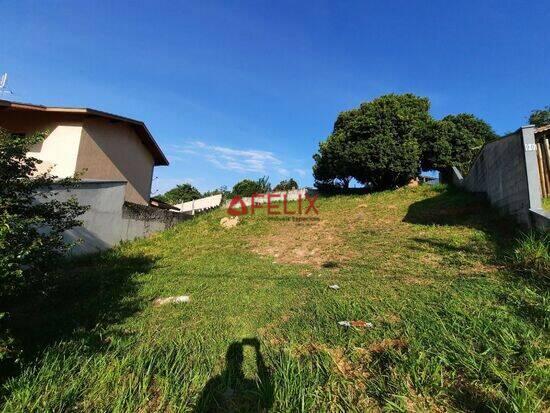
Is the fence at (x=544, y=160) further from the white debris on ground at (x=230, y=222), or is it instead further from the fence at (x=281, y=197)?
the fence at (x=281, y=197)

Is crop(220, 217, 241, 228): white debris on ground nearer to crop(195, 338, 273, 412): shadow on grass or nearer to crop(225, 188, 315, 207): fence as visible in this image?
crop(225, 188, 315, 207): fence

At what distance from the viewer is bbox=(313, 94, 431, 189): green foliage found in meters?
17.8

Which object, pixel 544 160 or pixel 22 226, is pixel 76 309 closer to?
pixel 22 226

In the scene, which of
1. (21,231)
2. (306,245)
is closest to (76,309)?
(21,231)

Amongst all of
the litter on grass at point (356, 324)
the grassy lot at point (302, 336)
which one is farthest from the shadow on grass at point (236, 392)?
the litter on grass at point (356, 324)

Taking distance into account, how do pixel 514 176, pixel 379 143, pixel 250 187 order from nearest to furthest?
pixel 514 176, pixel 379 143, pixel 250 187

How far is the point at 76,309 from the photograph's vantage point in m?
5.09

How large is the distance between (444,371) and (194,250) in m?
7.41

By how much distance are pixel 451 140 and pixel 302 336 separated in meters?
19.1

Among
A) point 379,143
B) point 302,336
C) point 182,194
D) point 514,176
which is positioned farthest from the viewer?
point 182,194

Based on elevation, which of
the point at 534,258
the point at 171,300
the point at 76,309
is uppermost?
the point at 534,258

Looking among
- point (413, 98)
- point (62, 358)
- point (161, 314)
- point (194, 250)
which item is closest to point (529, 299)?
point (161, 314)

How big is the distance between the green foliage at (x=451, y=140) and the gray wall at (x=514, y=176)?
921 cm

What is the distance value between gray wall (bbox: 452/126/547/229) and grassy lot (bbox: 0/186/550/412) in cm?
59
